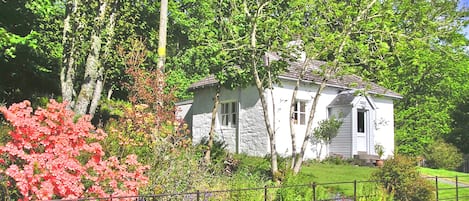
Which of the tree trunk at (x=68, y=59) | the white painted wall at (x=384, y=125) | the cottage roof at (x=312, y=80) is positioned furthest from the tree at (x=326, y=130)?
the tree trunk at (x=68, y=59)

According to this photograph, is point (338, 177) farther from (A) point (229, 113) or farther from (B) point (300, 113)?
(A) point (229, 113)

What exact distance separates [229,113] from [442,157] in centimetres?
1441

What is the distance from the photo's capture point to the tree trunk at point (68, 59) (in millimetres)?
10805

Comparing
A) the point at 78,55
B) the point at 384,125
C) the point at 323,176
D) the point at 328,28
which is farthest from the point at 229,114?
the point at 78,55

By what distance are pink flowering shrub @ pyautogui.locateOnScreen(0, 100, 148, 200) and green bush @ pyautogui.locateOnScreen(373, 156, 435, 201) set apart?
5.74 m

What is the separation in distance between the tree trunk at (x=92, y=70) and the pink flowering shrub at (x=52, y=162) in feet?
16.6

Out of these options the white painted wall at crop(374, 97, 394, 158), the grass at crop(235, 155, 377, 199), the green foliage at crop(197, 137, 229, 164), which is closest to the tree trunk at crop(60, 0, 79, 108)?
the green foliage at crop(197, 137, 229, 164)

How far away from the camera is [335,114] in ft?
68.0

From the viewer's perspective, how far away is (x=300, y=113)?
1998 centimetres

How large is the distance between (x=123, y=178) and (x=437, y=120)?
2858 cm

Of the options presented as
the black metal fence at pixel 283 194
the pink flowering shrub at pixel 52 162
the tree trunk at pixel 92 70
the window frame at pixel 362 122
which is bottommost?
the black metal fence at pixel 283 194

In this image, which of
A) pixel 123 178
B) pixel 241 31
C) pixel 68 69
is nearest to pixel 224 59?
pixel 241 31

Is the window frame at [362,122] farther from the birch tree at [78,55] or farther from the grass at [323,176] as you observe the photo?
the birch tree at [78,55]

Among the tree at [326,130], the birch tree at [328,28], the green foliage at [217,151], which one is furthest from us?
the tree at [326,130]
